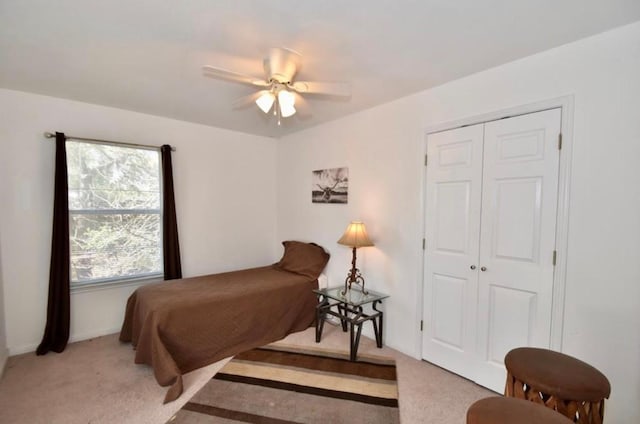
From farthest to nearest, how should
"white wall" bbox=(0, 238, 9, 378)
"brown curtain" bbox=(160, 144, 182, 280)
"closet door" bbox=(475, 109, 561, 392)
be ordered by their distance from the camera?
"brown curtain" bbox=(160, 144, 182, 280), "white wall" bbox=(0, 238, 9, 378), "closet door" bbox=(475, 109, 561, 392)

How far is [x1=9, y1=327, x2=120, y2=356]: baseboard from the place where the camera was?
259 cm

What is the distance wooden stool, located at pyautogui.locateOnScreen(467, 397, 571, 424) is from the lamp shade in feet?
5.58

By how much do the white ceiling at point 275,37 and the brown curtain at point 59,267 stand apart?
2.50 ft

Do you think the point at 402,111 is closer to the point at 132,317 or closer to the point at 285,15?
the point at 285,15

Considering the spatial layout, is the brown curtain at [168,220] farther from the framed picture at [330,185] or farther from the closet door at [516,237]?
the closet door at [516,237]

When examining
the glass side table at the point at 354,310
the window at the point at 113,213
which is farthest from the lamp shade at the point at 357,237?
the window at the point at 113,213

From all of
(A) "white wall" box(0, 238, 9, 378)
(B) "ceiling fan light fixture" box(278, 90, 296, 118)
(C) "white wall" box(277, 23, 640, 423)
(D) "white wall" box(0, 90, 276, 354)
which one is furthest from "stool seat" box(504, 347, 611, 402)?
(A) "white wall" box(0, 238, 9, 378)

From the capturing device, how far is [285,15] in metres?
1.50

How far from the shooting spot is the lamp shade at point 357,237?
274 centimetres

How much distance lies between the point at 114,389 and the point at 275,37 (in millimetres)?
2739

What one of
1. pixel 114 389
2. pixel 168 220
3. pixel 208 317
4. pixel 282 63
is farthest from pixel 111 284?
pixel 282 63

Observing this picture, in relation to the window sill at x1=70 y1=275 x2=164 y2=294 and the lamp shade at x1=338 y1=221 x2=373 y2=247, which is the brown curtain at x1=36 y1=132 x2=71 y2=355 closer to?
the window sill at x1=70 y1=275 x2=164 y2=294

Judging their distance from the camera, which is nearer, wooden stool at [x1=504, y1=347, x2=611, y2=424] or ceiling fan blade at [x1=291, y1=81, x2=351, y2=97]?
wooden stool at [x1=504, y1=347, x2=611, y2=424]

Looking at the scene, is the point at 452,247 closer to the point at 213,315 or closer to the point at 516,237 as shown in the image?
Answer: the point at 516,237
